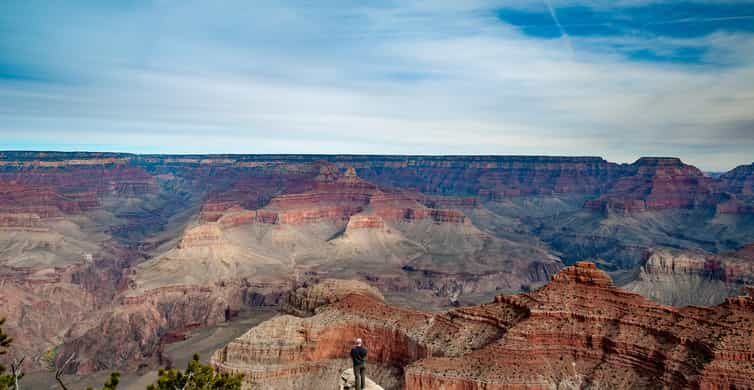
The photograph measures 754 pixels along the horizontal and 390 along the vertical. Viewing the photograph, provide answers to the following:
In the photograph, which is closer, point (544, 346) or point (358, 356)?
point (358, 356)

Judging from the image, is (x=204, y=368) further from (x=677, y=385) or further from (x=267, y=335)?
(x=677, y=385)

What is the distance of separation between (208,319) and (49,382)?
4361 cm

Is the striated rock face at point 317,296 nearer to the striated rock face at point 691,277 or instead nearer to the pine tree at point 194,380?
the pine tree at point 194,380

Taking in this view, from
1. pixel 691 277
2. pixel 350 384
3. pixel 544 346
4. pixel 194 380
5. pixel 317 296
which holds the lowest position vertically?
pixel 691 277

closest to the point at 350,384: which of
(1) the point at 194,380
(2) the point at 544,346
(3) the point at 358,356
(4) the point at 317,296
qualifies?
(3) the point at 358,356

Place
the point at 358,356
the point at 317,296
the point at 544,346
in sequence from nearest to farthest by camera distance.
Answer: the point at 358,356 → the point at 544,346 → the point at 317,296

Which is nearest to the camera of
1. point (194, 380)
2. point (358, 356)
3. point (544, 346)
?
point (194, 380)

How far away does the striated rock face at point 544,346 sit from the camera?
150ft

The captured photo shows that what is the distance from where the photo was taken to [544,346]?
50.9 m

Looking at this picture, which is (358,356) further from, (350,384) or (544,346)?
(544,346)

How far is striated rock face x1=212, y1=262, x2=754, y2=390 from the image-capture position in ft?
150

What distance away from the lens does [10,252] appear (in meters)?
178

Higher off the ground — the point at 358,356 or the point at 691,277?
the point at 358,356

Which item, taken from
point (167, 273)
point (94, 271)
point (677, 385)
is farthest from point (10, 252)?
point (677, 385)
